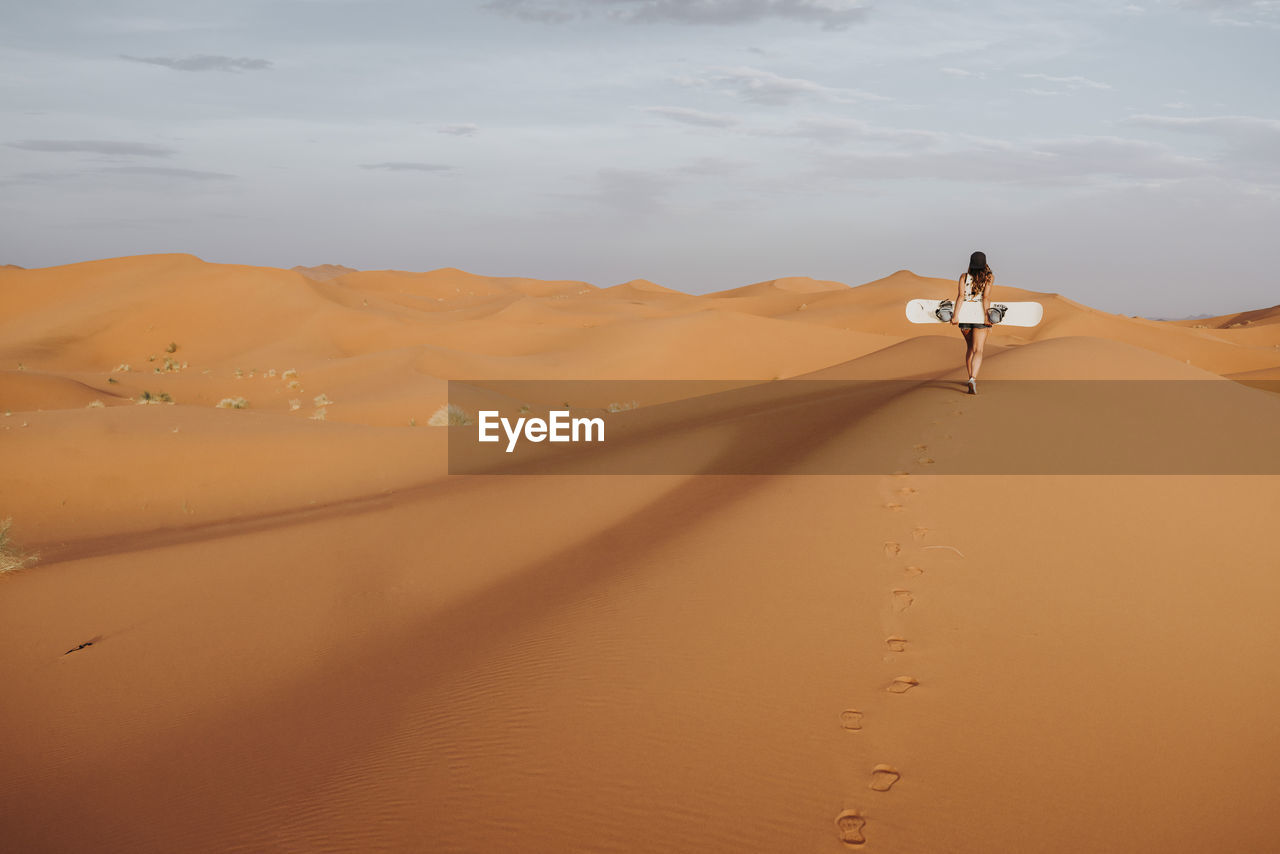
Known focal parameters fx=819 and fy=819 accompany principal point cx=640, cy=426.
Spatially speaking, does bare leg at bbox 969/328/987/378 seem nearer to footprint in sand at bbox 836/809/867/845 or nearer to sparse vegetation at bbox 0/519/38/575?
footprint in sand at bbox 836/809/867/845

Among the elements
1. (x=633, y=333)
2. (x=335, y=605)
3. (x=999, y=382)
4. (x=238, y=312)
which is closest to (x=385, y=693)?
(x=335, y=605)

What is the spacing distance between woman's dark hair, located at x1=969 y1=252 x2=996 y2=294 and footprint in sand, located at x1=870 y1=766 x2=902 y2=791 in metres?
7.83

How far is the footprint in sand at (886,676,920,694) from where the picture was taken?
414cm

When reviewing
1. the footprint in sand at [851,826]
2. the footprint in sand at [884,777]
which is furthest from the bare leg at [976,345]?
the footprint in sand at [851,826]

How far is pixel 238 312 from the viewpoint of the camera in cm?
4341

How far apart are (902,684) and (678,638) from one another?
1.34 meters

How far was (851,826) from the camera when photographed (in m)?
3.18

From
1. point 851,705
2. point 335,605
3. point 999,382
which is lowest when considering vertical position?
point 335,605

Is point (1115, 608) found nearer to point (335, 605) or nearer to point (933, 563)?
point (933, 563)

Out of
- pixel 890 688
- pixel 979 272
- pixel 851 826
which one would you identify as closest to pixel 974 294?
pixel 979 272

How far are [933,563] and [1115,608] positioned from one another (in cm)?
112

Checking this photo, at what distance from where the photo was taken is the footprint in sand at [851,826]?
3.10m

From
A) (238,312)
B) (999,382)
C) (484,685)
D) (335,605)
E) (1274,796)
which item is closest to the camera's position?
(1274,796)

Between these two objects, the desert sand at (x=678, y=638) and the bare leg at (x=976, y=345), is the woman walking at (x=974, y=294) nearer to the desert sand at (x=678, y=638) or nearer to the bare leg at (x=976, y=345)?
the bare leg at (x=976, y=345)
